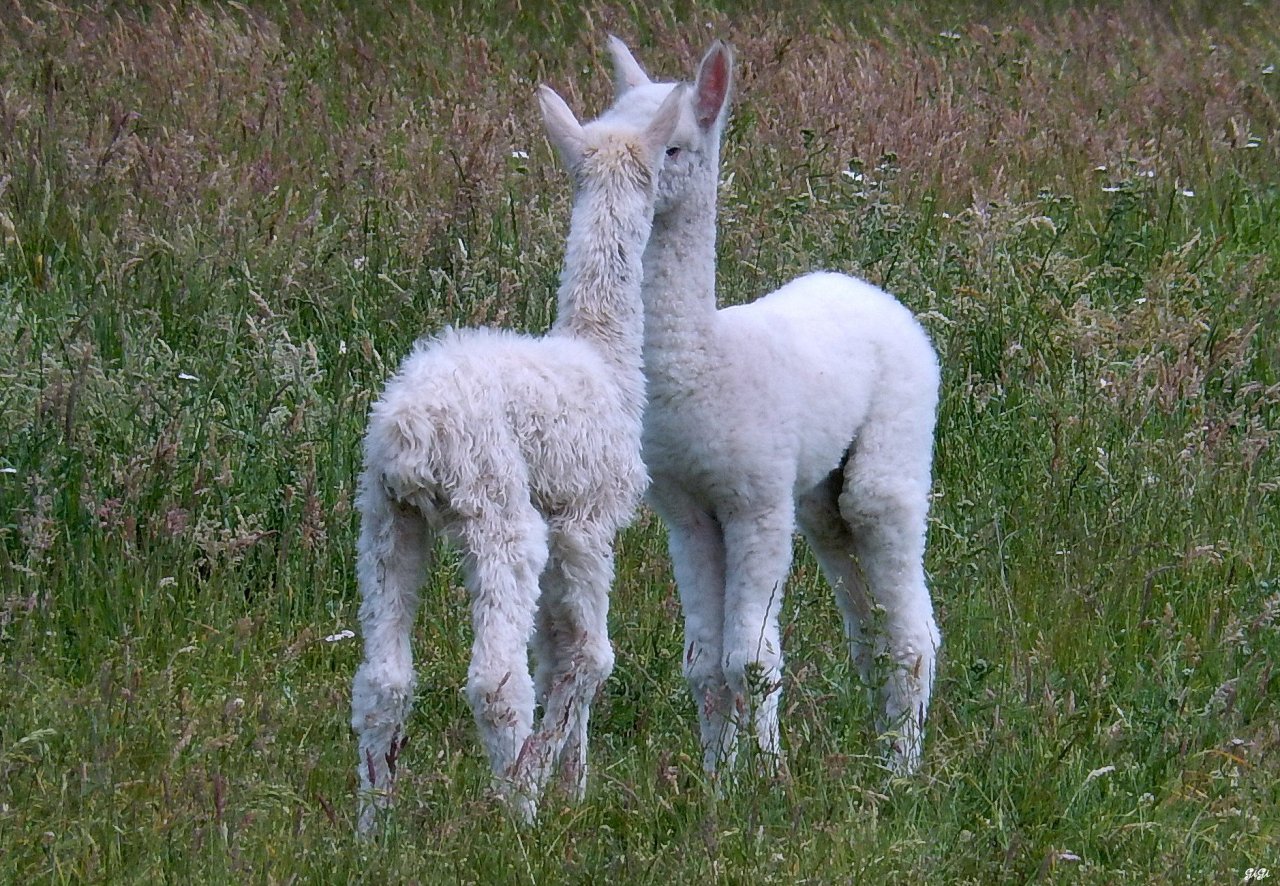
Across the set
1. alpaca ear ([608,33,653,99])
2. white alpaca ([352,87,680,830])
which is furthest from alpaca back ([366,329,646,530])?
alpaca ear ([608,33,653,99])

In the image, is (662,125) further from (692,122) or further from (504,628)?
(504,628)

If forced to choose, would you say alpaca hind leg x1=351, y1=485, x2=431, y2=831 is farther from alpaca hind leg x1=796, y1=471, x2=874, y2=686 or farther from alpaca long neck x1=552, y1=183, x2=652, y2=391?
alpaca hind leg x1=796, y1=471, x2=874, y2=686

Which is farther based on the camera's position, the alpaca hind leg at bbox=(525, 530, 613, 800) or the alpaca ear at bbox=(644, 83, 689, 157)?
the alpaca ear at bbox=(644, 83, 689, 157)

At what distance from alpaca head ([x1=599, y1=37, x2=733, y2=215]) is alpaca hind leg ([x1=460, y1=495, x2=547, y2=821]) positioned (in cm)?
100

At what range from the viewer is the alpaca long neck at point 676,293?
14.1 ft

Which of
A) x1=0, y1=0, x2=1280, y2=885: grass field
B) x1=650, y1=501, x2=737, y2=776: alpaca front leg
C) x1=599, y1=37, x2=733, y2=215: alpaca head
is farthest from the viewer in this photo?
x1=650, y1=501, x2=737, y2=776: alpaca front leg

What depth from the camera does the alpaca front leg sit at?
448 cm

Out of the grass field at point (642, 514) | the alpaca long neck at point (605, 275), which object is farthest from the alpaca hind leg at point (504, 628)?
the alpaca long neck at point (605, 275)

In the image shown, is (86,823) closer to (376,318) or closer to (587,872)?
(587,872)

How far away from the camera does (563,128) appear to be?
3.98 metres

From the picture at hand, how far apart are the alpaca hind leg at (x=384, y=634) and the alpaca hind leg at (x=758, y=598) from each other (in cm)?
87

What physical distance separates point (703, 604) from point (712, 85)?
4.14 feet

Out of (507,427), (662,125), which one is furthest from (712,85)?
(507,427)

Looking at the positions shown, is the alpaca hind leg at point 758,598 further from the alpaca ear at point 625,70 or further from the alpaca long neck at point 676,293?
the alpaca ear at point 625,70
